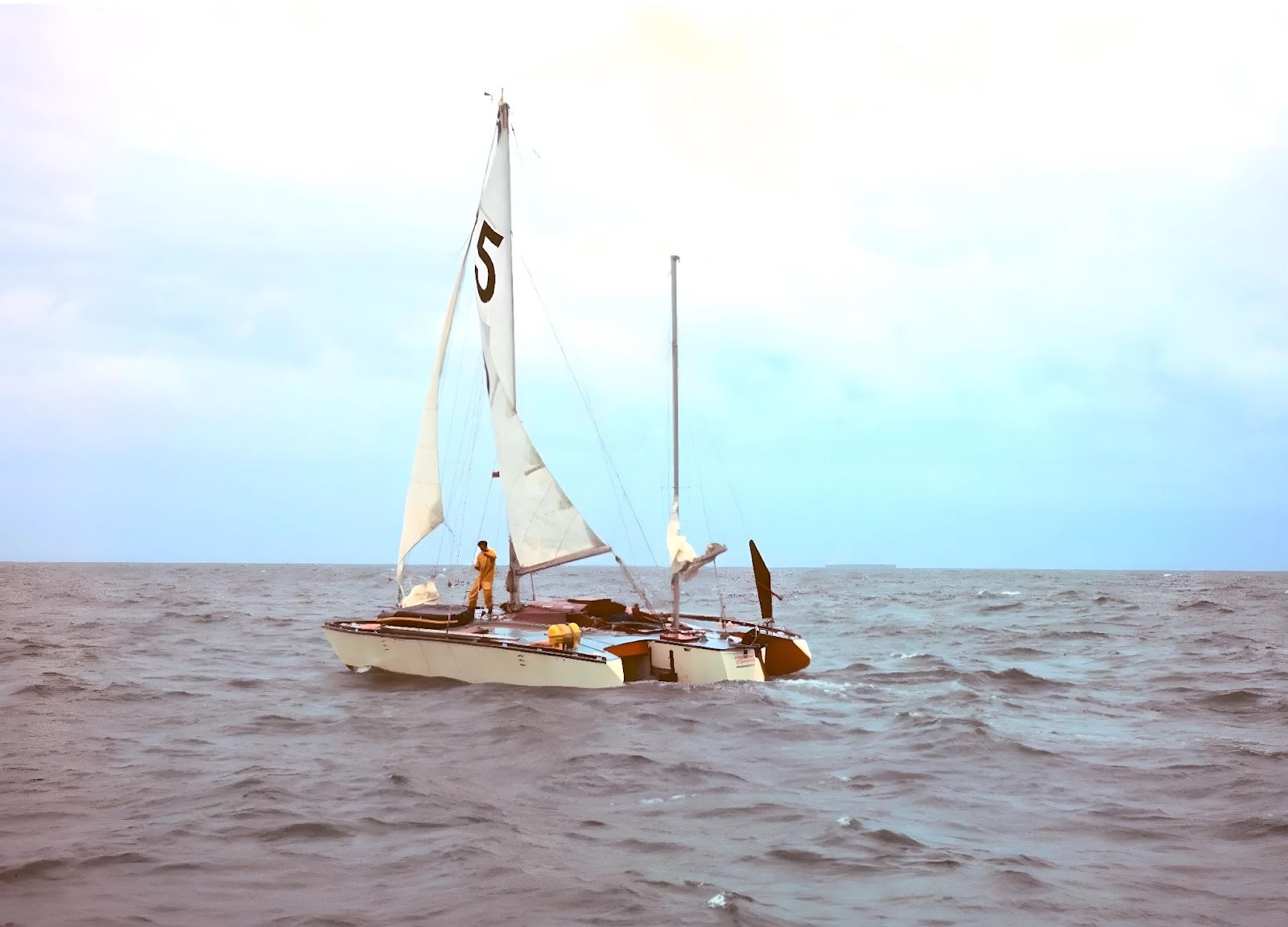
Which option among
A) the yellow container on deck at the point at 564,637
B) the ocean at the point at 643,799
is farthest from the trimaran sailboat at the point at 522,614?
the ocean at the point at 643,799

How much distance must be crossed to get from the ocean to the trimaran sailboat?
0.55 metres

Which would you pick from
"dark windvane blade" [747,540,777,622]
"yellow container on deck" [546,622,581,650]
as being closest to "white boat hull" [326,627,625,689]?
"yellow container on deck" [546,622,581,650]

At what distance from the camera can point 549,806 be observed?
12828mm

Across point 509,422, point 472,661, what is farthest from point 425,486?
point 472,661

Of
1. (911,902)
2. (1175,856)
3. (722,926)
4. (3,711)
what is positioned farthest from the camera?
(3,711)

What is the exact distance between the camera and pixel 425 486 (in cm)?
2473

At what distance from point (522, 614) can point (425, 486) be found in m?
3.98

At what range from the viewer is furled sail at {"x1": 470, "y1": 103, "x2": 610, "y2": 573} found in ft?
79.5

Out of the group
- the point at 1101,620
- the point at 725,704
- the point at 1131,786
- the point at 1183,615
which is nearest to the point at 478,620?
the point at 725,704

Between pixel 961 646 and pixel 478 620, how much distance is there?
18.1 meters

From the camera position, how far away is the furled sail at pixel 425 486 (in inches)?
974

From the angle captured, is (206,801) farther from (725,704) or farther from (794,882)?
(725,704)

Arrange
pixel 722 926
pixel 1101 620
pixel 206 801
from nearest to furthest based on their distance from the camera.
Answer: pixel 722 926 → pixel 206 801 → pixel 1101 620

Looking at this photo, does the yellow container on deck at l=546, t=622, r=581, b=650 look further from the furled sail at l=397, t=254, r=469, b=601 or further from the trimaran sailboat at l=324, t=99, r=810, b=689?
the furled sail at l=397, t=254, r=469, b=601
